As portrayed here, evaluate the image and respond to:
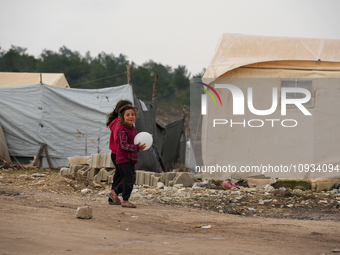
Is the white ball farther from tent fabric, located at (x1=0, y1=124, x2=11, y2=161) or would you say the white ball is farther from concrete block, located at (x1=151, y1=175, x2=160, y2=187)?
tent fabric, located at (x1=0, y1=124, x2=11, y2=161)

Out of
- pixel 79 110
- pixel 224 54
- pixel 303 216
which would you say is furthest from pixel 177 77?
pixel 303 216

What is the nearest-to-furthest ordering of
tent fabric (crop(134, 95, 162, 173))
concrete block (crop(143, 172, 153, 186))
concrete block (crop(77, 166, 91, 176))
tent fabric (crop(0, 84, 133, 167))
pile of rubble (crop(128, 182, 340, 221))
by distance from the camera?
pile of rubble (crop(128, 182, 340, 221)), concrete block (crop(143, 172, 153, 186)), concrete block (crop(77, 166, 91, 176)), tent fabric (crop(134, 95, 162, 173)), tent fabric (crop(0, 84, 133, 167))

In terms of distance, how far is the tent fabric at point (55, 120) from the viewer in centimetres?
1144

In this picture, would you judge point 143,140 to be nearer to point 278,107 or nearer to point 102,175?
point 102,175

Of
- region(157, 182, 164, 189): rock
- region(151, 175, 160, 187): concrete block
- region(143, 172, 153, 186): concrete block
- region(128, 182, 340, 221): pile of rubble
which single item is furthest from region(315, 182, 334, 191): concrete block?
region(143, 172, 153, 186): concrete block

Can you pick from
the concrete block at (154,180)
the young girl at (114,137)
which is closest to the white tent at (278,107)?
the concrete block at (154,180)

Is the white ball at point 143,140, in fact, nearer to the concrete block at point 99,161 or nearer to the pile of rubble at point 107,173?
the pile of rubble at point 107,173

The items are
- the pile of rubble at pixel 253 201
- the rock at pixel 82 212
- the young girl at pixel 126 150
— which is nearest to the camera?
the rock at pixel 82 212

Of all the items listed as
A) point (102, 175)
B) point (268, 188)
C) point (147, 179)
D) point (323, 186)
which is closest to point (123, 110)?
point (147, 179)

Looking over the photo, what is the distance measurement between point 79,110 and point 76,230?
854cm

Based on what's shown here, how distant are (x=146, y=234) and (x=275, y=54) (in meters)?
5.77

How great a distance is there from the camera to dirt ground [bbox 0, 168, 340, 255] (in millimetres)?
2748

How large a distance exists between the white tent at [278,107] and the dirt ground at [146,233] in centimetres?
339

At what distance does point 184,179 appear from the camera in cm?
800
